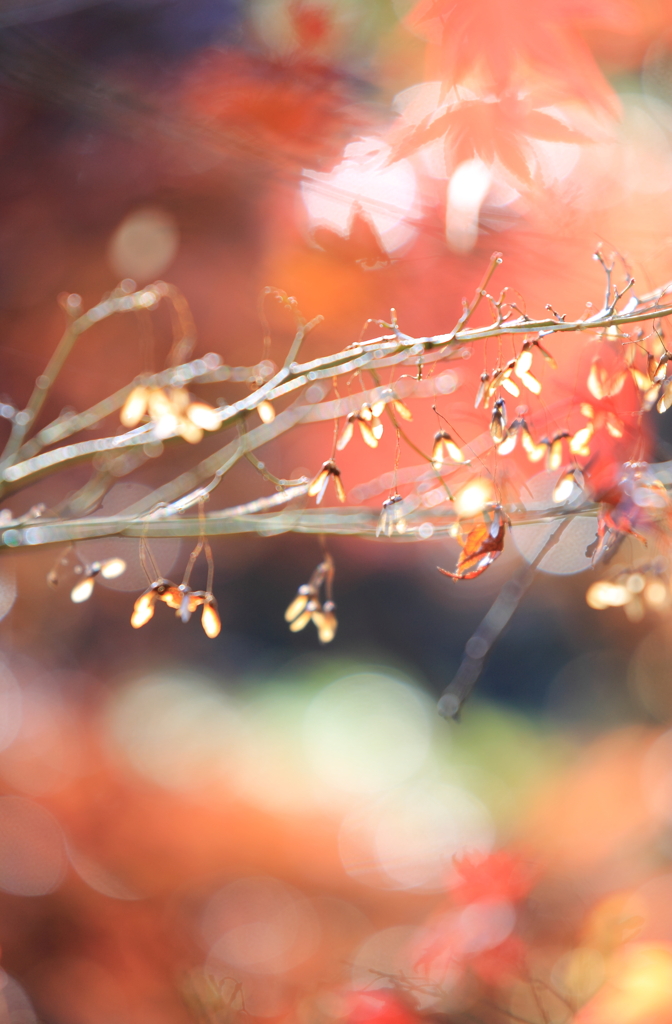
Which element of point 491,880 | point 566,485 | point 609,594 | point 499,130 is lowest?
point 491,880

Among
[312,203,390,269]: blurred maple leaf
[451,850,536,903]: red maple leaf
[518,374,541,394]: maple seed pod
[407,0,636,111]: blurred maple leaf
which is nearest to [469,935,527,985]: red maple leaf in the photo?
[451,850,536,903]: red maple leaf

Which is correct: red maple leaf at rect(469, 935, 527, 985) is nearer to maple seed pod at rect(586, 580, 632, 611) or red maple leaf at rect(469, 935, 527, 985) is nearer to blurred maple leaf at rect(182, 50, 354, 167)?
maple seed pod at rect(586, 580, 632, 611)

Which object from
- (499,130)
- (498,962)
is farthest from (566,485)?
(498,962)

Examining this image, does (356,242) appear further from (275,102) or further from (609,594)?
(609,594)

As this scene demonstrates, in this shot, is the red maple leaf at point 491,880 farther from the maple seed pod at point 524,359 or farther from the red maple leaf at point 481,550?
the maple seed pod at point 524,359

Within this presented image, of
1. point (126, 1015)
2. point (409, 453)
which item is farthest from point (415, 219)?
point (126, 1015)

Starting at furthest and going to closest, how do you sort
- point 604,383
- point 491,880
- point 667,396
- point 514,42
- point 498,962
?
point 491,880
point 498,962
point 514,42
point 604,383
point 667,396

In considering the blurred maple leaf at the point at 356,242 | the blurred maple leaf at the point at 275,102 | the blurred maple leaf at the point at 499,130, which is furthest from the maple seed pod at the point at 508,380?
the blurred maple leaf at the point at 275,102
